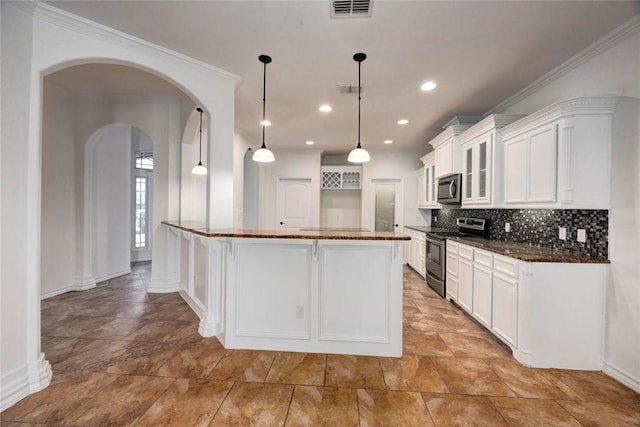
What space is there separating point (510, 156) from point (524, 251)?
1.05m

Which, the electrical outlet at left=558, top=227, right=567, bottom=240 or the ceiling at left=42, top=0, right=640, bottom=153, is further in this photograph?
the electrical outlet at left=558, top=227, right=567, bottom=240

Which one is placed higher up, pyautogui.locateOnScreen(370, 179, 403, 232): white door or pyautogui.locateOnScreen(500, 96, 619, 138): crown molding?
pyautogui.locateOnScreen(500, 96, 619, 138): crown molding

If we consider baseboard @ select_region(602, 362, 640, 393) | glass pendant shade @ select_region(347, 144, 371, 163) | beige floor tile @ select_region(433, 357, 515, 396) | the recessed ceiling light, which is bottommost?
beige floor tile @ select_region(433, 357, 515, 396)

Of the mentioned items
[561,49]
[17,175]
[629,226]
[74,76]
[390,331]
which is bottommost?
[390,331]

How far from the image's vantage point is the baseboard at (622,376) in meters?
1.97

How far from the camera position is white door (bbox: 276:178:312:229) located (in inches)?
260

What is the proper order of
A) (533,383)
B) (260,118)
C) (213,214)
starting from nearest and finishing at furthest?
(533,383)
(213,214)
(260,118)

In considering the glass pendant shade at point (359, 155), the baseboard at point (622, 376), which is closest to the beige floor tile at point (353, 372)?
the baseboard at point (622, 376)

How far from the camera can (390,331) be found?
2383 mm

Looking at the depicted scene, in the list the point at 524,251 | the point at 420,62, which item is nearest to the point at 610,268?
the point at 524,251

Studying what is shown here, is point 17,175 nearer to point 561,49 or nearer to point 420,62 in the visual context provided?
point 420,62

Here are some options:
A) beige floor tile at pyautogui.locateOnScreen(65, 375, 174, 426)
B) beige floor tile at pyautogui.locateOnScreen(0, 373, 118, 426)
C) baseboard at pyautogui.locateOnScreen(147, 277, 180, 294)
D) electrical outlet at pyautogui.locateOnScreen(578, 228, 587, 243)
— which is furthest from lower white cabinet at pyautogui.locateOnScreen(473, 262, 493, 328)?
baseboard at pyautogui.locateOnScreen(147, 277, 180, 294)

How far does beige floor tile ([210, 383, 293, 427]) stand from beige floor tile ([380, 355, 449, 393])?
761 millimetres

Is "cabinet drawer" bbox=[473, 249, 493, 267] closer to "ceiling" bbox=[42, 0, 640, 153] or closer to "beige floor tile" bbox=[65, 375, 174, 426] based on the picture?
"ceiling" bbox=[42, 0, 640, 153]
